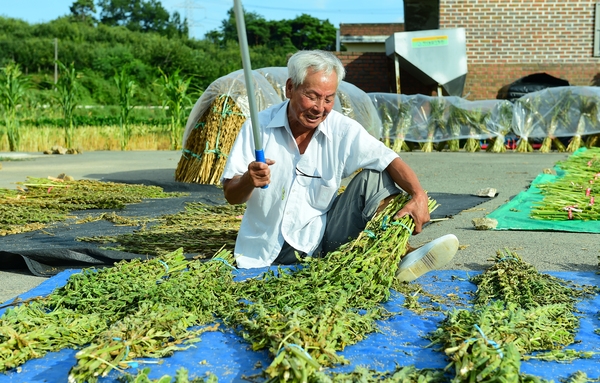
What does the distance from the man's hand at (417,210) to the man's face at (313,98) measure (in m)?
0.68

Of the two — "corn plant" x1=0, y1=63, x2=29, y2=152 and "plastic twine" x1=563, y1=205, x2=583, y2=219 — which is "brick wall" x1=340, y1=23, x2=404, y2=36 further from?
"plastic twine" x1=563, y1=205, x2=583, y2=219

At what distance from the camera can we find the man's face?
3861 mm

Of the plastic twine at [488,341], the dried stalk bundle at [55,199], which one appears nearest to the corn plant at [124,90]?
the dried stalk bundle at [55,199]

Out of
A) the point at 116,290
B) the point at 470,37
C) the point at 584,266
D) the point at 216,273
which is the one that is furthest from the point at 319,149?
the point at 470,37

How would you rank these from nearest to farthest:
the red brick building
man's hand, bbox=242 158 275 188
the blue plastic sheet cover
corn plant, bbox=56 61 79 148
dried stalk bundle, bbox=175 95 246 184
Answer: the blue plastic sheet cover < man's hand, bbox=242 158 275 188 < dried stalk bundle, bbox=175 95 246 184 < corn plant, bbox=56 61 79 148 < the red brick building

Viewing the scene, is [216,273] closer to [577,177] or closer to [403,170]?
[403,170]

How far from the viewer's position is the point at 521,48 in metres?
18.5

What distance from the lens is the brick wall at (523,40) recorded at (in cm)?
1836

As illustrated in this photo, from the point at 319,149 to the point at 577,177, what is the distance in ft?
17.7

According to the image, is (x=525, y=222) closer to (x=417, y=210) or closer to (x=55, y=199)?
(x=417, y=210)

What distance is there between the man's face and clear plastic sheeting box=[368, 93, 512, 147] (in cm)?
1183

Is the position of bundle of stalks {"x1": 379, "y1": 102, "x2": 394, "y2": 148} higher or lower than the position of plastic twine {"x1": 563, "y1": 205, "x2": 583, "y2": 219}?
higher

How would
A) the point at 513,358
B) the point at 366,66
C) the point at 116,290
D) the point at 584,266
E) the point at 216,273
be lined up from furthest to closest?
1. the point at 366,66
2. the point at 584,266
3. the point at 216,273
4. the point at 116,290
5. the point at 513,358

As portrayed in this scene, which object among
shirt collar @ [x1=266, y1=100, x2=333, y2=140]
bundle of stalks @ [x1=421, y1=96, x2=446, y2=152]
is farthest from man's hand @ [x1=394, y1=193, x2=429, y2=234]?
bundle of stalks @ [x1=421, y1=96, x2=446, y2=152]
